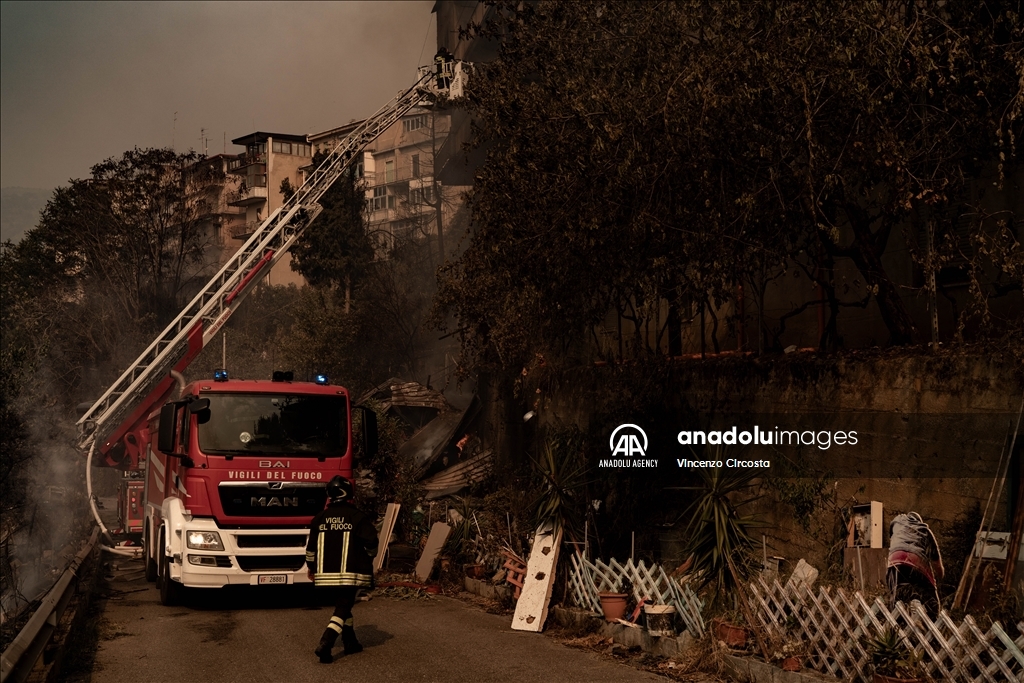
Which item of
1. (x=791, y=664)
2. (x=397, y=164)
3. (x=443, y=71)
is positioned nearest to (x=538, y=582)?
(x=791, y=664)

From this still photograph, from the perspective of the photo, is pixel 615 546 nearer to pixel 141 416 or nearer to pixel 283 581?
pixel 283 581

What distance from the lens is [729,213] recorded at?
12.4 metres

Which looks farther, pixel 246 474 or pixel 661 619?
pixel 246 474

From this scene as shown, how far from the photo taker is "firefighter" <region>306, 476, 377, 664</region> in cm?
1096

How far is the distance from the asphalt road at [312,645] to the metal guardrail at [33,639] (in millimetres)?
618

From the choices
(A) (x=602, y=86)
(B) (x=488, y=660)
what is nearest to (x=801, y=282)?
(A) (x=602, y=86)

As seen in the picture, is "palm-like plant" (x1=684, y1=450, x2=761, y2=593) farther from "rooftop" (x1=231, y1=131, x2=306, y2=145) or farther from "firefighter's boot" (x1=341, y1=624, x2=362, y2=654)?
"rooftop" (x1=231, y1=131, x2=306, y2=145)

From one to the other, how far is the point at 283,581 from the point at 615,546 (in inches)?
182

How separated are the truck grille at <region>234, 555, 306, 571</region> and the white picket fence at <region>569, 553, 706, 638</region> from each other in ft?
12.4

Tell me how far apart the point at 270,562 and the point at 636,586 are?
5.18 metres

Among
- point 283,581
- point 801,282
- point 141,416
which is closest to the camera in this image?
point 283,581

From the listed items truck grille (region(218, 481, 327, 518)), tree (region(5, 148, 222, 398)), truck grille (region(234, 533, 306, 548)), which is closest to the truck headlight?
truck grille (region(234, 533, 306, 548))

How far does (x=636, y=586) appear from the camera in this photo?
11.8 metres

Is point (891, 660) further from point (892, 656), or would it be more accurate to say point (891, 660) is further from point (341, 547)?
point (341, 547)
